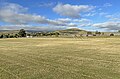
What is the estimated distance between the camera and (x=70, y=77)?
1166 centimetres

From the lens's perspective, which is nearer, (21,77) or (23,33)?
(21,77)

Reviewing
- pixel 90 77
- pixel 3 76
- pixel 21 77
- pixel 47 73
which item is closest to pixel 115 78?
pixel 90 77

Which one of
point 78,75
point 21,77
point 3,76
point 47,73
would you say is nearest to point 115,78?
point 78,75

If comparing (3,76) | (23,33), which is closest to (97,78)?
(3,76)

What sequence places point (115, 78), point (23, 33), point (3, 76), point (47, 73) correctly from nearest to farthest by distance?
Answer: 1. point (115, 78)
2. point (3, 76)
3. point (47, 73)
4. point (23, 33)

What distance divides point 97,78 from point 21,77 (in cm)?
444

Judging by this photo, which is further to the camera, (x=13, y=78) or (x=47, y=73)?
(x=47, y=73)

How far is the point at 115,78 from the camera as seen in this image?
440 inches

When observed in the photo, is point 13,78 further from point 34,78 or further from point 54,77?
point 54,77

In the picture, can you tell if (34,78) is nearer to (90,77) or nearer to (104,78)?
(90,77)

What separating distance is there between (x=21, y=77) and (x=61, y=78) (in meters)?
2.40

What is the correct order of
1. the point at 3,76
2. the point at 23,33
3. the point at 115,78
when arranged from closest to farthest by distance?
the point at 115,78
the point at 3,76
the point at 23,33

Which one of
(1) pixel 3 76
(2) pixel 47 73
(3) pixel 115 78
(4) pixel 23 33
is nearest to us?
(3) pixel 115 78

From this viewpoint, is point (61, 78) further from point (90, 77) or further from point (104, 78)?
point (104, 78)
